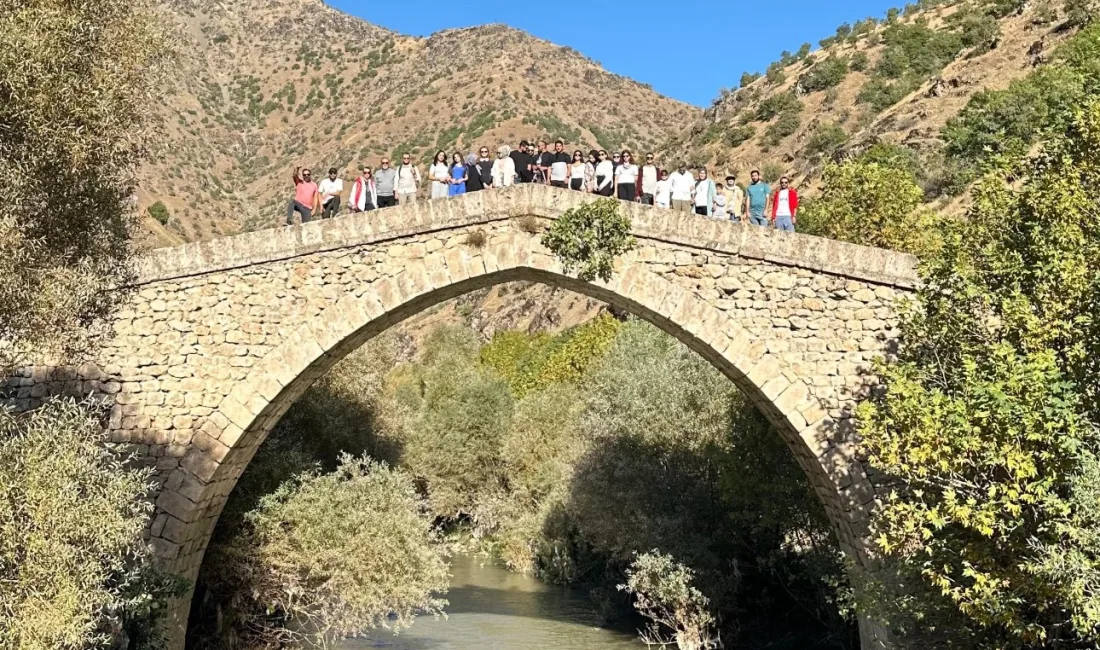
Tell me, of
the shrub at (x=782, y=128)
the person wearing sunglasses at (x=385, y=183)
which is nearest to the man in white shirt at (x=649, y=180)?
the person wearing sunglasses at (x=385, y=183)

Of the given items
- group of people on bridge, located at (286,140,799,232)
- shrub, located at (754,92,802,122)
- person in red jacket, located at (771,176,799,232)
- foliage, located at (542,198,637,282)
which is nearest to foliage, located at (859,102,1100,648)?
foliage, located at (542,198,637,282)

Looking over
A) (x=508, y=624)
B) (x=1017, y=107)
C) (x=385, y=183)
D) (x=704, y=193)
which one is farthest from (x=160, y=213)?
(x=704, y=193)

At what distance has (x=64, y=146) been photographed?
28.3 feet

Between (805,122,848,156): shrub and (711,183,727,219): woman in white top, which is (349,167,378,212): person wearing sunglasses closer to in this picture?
(711,183,727,219): woman in white top

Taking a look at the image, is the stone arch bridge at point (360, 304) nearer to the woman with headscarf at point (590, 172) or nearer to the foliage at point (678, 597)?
the woman with headscarf at point (590, 172)

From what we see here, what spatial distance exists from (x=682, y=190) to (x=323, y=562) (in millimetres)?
7232

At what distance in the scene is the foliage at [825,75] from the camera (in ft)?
168

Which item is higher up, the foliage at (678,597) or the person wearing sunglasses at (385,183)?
the person wearing sunglasses at (385,183)

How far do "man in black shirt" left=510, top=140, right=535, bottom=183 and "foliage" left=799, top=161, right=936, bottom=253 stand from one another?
5567 mm

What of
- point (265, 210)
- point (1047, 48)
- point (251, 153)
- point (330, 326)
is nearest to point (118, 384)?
point (330, 326)

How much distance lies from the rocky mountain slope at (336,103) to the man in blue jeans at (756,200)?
3874 cm

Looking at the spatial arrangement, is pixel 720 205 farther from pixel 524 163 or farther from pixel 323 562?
pixel 323 562

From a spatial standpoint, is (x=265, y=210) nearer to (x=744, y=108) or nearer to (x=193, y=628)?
(x=744, y=108)

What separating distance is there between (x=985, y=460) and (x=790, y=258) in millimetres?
4162
